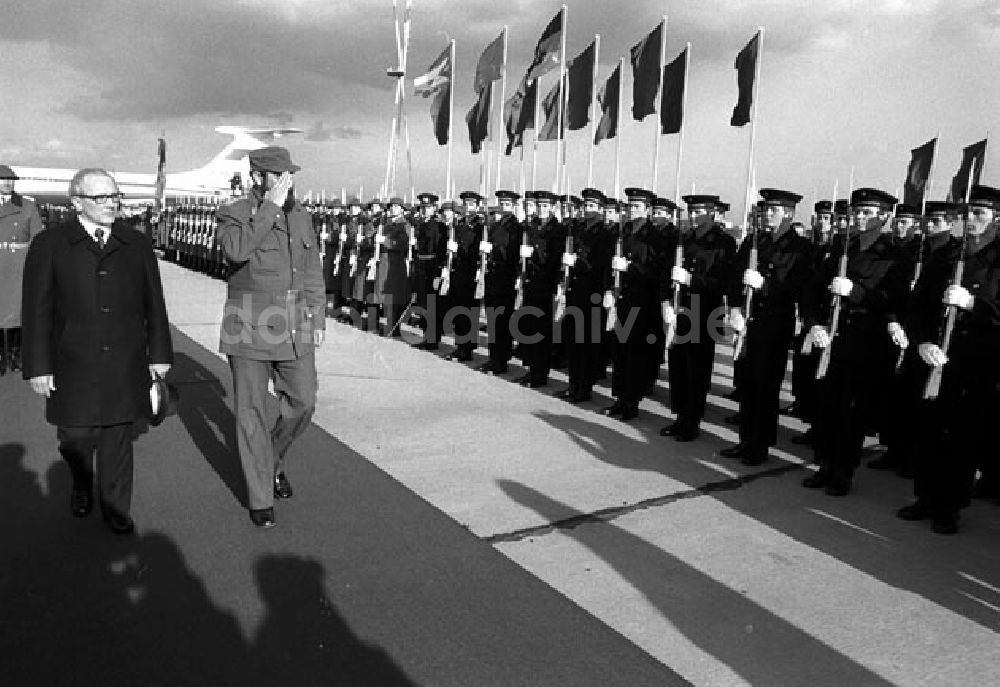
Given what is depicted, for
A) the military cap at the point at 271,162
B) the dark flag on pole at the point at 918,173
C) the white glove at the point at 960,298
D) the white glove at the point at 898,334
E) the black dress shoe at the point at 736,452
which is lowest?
the black dress shoe at the point at 736,452

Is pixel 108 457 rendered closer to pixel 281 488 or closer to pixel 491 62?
pixel 281 488

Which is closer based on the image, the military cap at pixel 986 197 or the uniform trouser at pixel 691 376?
the military cap at pixel 986 197

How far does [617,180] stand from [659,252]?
4.03 m

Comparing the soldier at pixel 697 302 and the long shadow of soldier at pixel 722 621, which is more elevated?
the soldier at pixel 697 302

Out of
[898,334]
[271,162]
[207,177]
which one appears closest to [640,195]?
[898,334]

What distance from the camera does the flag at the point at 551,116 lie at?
1196 cm

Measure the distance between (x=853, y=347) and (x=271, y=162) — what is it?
12.1 feet

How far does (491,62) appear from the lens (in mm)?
12047

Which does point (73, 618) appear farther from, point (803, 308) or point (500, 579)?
point (803, 308)

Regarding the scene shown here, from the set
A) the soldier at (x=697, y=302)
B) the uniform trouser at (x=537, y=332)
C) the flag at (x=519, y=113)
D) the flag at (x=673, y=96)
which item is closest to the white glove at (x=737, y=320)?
the soldier at (x=697, y=302)

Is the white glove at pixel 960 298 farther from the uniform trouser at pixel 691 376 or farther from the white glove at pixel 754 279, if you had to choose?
the uniform trouser at pixel 691 376

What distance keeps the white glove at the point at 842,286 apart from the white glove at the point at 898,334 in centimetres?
33

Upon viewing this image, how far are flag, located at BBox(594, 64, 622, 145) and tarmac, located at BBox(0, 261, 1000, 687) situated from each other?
6.56 meters

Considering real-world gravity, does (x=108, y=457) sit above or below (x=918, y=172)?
below
